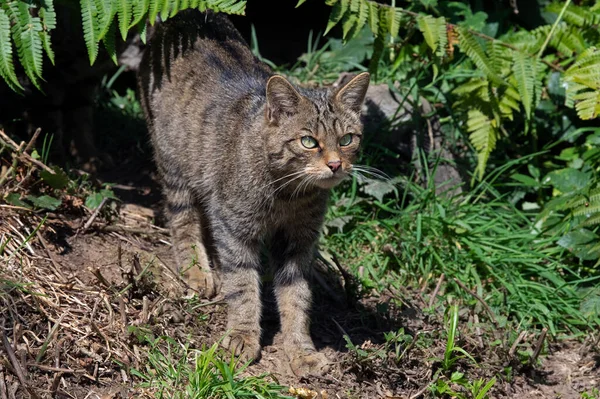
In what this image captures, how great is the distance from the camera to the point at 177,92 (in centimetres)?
493


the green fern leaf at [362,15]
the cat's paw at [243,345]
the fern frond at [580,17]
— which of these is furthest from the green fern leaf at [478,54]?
the cat's paw at [243,345]

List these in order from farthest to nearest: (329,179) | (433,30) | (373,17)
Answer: (433,30), (373,17), (329,179)

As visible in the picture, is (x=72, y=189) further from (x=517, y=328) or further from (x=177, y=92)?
(x=517, y=328)

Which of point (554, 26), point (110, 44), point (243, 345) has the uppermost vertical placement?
point (110, 44)

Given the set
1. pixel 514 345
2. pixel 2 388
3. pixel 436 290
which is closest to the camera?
pixel 2 388

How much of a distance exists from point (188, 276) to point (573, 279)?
2.58 meters

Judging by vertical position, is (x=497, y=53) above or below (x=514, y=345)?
above

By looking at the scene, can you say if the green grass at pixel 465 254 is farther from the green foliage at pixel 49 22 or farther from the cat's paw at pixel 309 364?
the green foliage at pixel 49 22

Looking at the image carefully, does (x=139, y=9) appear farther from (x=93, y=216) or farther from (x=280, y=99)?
(x=93, y=216)

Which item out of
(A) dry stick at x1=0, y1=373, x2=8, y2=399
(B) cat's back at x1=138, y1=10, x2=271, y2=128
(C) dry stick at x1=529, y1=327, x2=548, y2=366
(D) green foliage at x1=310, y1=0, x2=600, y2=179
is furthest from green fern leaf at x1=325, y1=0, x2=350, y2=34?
(A) dry stick at x1=0, y1=373, x2=8, y2=399

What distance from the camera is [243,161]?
4293 mm

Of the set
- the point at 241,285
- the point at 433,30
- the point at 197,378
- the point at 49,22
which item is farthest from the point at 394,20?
the point at 197,378

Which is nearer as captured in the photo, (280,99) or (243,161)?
(280,99)

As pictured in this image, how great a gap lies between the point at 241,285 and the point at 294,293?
0.99 ft
